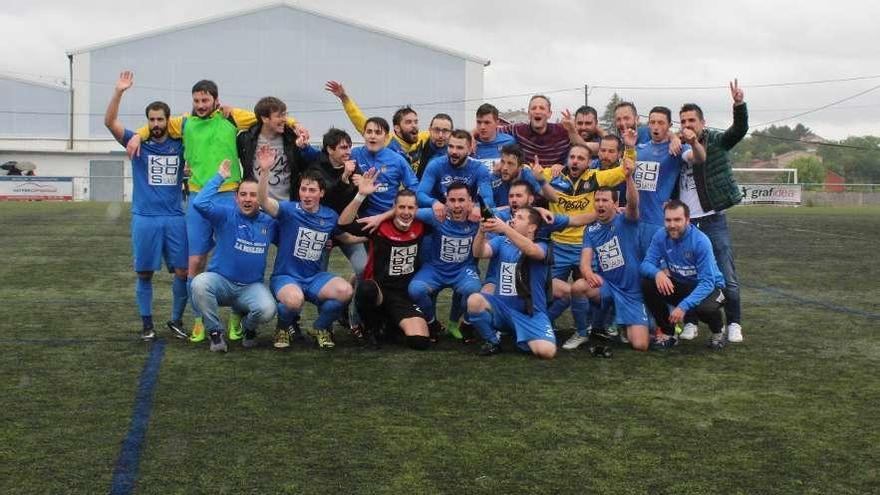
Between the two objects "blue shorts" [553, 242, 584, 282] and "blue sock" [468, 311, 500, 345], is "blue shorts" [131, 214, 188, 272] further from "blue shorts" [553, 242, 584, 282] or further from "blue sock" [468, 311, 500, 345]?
"blue shorts" [553, 242, 584, 282]

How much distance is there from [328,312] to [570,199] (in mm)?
2115

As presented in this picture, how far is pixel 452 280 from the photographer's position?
6988 mm

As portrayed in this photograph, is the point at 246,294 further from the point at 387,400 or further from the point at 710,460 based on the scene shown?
the point at 710,460

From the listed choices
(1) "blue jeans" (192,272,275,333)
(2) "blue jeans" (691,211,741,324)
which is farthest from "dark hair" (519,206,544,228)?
(1) "blue jeans" (192,272,275,333)

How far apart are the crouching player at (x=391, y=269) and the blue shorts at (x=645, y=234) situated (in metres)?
1.72

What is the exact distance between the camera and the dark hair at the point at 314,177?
659 centimetres

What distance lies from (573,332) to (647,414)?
2663 mm

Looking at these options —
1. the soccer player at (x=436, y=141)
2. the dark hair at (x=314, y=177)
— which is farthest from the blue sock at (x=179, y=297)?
the soccer player at (x=436, y=141)

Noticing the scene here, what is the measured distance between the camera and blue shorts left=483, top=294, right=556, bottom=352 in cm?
645

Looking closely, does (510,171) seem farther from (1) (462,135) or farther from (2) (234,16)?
(2) (234,16)

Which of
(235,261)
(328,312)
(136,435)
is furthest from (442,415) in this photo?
(235,261)

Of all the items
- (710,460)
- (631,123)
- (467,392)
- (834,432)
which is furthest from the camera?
(631,123)

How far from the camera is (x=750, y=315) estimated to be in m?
8.49

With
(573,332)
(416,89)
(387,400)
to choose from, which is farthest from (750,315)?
(416,89)
